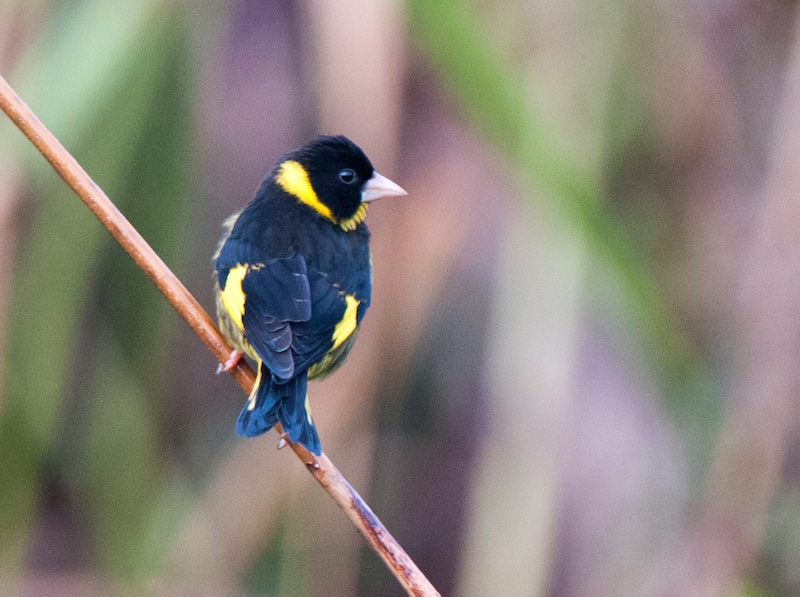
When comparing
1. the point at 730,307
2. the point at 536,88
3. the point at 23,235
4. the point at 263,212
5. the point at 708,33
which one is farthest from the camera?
the point at 708,33

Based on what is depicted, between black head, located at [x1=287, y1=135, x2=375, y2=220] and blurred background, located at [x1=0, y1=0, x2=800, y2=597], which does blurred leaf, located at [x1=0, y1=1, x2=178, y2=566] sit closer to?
blurred background, located at [x1=0, y1=0, x2=800, y2=597]

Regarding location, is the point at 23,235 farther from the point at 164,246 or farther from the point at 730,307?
the point at 730,307

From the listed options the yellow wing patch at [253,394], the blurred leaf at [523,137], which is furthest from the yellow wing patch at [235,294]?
the blurred leaf at [523,137]

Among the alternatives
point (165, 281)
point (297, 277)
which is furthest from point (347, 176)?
point (165, 281)

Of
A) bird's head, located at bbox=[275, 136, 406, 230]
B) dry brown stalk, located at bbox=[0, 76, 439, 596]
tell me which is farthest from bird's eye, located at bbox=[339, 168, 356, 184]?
dry brown stalk, located at bbox=[0, 76, 439, 596]

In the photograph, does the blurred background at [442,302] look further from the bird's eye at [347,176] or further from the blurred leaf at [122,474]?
the bird's eye at [347,176]

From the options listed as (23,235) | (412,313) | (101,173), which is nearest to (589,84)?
(412,313)

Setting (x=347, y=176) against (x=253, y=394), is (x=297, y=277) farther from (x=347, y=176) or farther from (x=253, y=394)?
(x=347, y=176)
